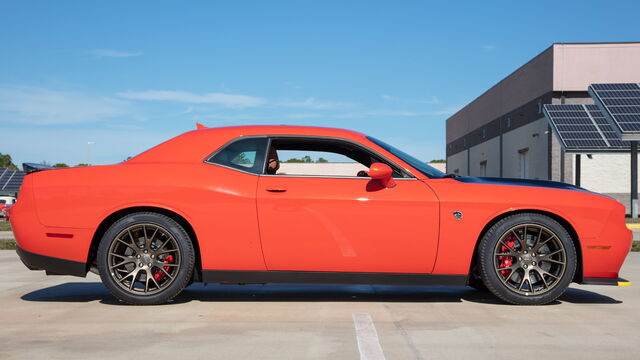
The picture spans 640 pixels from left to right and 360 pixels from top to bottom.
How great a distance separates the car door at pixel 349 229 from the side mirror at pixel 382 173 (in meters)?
0.08

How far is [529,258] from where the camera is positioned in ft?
16.5

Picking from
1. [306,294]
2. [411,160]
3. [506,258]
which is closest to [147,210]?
[306,294]

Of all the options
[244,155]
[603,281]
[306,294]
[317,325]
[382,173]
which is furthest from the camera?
[306,294]

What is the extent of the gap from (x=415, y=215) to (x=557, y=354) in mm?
1700

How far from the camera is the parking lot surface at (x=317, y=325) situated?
3.58 m

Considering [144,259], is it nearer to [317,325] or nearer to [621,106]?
[317,325]

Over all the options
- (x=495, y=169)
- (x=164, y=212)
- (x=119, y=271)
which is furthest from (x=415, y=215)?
(x=495, y=169)

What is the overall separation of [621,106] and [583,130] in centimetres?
299

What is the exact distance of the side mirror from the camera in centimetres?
483

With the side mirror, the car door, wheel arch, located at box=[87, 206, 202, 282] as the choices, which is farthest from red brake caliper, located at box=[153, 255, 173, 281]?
the side mirror

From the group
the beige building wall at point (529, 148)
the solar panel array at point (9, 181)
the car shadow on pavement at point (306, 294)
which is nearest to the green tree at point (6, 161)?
the solar panel array at point (9, 181)

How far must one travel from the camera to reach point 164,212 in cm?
511

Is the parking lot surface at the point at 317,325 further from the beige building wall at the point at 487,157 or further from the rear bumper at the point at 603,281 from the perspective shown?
the beige building wall at the point at 487,157

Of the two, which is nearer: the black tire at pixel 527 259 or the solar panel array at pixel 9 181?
the black tire at pixel 527 259
